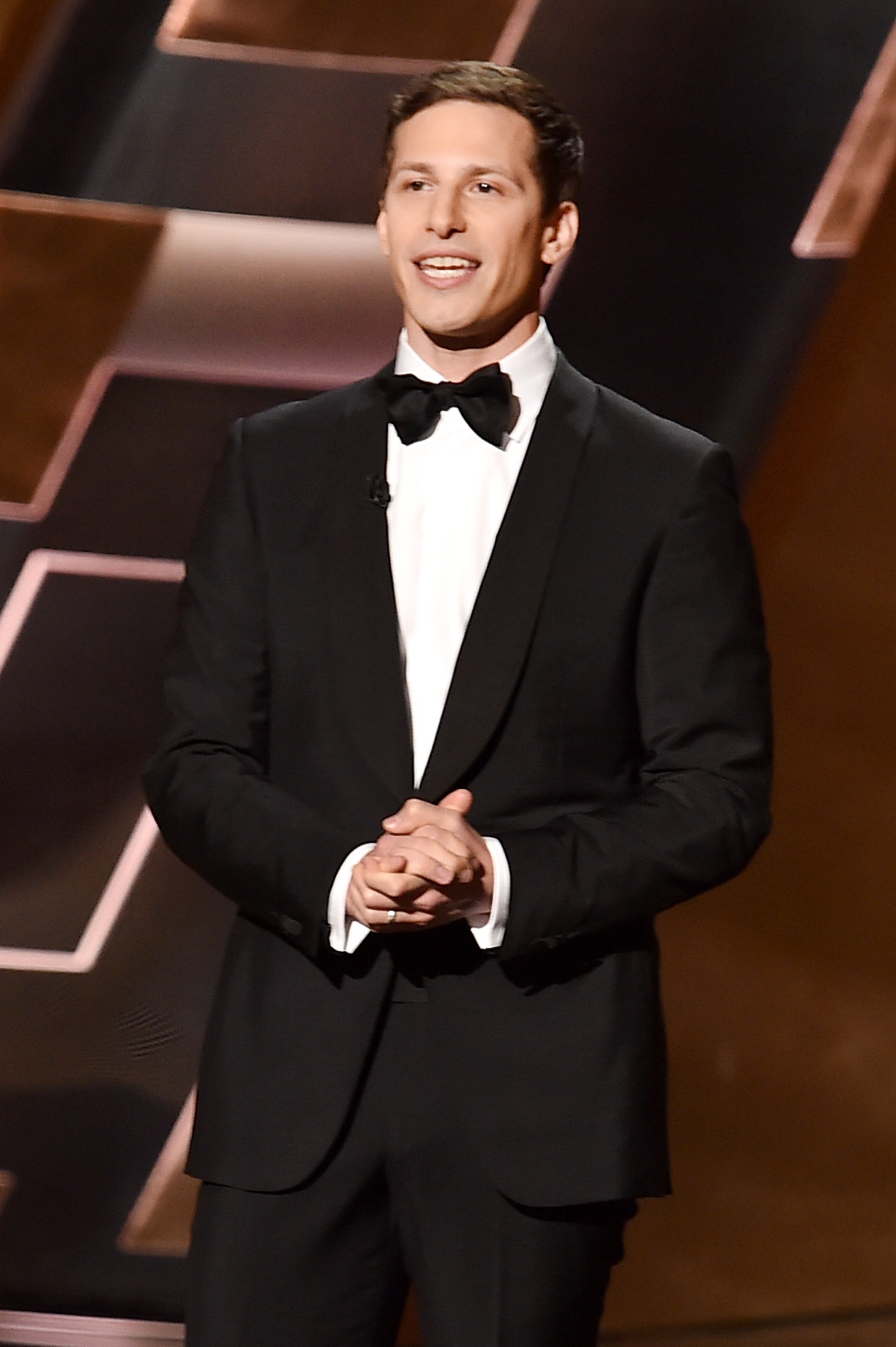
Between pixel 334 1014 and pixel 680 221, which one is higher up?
pixel 680 221

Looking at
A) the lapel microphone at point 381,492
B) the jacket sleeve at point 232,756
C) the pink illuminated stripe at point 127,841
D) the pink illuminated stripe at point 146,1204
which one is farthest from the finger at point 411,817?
the pink illuminated stripe at point 146,1204

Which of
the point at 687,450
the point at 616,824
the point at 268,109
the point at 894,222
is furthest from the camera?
the point at 894,222

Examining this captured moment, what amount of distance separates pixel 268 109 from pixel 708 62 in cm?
65

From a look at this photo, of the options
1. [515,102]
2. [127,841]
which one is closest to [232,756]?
[515,102]

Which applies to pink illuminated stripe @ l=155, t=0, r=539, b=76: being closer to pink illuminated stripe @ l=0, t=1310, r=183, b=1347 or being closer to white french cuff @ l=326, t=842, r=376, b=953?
white french cuff @ l=326, t=842, r=376, b=953

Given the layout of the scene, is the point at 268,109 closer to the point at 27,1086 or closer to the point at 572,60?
the point at 572,60

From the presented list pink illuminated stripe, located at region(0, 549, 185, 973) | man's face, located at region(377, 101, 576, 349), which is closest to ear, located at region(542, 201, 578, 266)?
man's face, located at region(377, 101, 576, 349)

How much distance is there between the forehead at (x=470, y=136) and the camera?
150cm

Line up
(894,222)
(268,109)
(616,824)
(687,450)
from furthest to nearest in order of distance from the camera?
(894,222) → (268,109) → (687,450) → (616,824)

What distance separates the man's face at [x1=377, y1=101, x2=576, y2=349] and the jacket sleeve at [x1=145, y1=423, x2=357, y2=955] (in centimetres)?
23

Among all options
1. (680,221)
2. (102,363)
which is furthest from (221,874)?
(680,221)

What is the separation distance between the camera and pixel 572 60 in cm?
255

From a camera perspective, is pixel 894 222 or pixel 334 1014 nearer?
pixel 334 1014

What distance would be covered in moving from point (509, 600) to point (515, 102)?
17.6 inches
